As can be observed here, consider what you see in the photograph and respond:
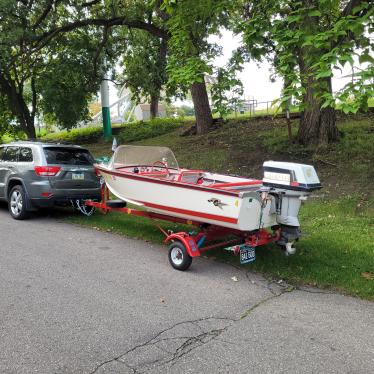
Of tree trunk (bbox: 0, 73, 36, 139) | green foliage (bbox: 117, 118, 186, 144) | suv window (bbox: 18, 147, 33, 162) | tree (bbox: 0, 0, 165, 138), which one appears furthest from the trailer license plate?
tree trunk (bbox: 0, 73, 36, 139)

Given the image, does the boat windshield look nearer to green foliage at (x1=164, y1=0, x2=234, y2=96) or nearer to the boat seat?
the boat seat

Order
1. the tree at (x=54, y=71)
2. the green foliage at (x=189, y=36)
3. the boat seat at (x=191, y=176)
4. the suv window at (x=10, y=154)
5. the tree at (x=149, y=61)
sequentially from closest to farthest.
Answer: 1. the boat seat at (x=191, y=176)
2. the green foliage at (x=189, y=36)
3. the suv window at (x=10, y=154)
4. the tree at (x=54, y=71)
5. the tree at (x=149, y=61)

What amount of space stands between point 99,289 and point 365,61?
461 centimetres

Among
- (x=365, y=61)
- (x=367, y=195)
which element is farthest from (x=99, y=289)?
(x=367, y=195)

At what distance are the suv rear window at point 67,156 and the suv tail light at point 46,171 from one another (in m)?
0.17

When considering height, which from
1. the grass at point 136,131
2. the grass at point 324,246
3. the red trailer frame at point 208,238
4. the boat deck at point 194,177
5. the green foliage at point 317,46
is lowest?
the grass at point 324,246

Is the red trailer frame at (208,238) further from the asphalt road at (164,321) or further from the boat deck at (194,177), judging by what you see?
the boat deck at (194,177)

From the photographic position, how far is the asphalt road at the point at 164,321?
385 cm

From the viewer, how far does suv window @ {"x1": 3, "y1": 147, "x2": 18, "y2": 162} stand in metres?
10.3

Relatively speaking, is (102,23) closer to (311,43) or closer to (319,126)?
(319,126)

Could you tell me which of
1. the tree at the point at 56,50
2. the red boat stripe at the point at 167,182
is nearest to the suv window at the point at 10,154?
the red boat stripe at the point at 167,182

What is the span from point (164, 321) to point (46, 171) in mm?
5742

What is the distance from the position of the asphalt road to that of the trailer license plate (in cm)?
29

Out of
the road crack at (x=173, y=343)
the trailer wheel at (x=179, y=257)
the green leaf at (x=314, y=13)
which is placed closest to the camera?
the road crack at (x=173, y=343)
